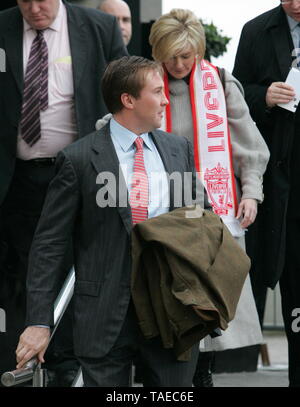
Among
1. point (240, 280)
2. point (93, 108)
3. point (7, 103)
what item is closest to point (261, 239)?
point (93, 108)

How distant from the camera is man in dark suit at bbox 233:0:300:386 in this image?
17.7 ft

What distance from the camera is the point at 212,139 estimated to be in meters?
5.13

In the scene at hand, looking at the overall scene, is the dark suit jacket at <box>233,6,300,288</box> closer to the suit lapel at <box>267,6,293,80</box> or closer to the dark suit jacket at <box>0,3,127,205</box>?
the suit lapel at <box>267,6,293,80</box>

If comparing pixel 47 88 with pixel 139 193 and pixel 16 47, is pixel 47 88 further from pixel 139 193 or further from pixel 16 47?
pixel 139 193

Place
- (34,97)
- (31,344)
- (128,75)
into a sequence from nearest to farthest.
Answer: (31,344), (128,75), (34,97)

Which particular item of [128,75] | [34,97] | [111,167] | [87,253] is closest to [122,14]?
[34,97]

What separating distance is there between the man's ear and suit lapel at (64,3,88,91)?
139 cm

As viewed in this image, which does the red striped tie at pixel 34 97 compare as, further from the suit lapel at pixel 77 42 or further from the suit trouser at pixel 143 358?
the suit trouser at pixel 143 358

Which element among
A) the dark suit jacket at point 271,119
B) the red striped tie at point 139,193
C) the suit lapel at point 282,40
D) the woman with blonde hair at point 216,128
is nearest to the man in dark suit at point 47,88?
the woman with blonde hair at point 216,128

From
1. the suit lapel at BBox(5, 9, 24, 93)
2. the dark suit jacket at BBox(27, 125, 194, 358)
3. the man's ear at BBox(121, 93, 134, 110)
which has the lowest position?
the dark suit jacket at BBox(27, 125, 194, 358)

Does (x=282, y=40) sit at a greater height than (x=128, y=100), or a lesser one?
greater

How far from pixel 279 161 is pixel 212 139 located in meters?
0.48

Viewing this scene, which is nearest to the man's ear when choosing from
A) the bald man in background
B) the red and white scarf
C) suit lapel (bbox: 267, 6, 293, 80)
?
the red and white scarf
